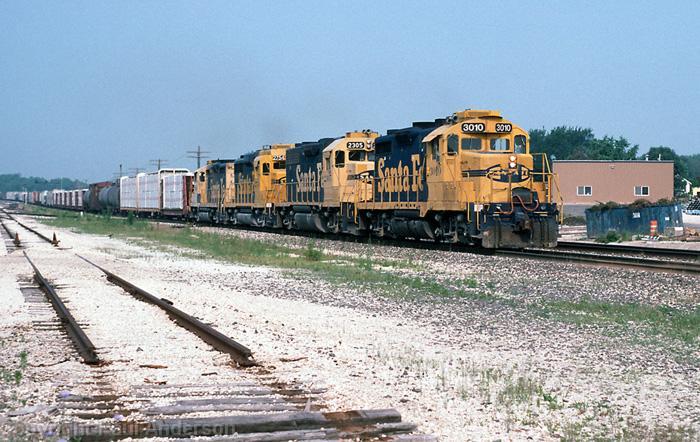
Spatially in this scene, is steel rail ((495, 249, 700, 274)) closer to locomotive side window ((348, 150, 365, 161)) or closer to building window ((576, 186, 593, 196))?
locomotive side window ((348, 150, 365, 161))

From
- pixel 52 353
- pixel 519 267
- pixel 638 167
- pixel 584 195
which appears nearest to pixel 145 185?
pixel 584 195

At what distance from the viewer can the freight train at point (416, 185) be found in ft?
64.9

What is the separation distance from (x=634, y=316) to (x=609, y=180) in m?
60.0

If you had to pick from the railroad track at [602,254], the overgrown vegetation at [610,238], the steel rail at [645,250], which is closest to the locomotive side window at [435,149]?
the railroad track at [602,254]

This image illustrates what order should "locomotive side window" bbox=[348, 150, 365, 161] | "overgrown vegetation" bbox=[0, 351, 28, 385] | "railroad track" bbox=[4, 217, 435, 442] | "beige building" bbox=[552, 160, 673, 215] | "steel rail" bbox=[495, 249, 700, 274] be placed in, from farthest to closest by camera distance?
1. "beige building" bbox=[552, 160, 673, 215]
2. "locomotive side window" bbox=[348, 150, 365, 161]
3. "steel rail" bbox=[495, 249, 700, 274]
4. "overgrown vegetation" bbox=[0, 351, 28, 385]
5. "railroad track" bbox=[4, 217, 435, 442]

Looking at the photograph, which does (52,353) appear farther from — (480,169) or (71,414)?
(480,169)

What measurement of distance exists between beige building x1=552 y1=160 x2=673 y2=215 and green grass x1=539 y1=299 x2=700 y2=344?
57.3m

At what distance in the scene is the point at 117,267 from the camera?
60.7ft

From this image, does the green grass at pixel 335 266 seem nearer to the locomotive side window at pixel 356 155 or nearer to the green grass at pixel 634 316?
the green grass at pixel 634 316

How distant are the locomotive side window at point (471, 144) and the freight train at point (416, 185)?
2 centimetres

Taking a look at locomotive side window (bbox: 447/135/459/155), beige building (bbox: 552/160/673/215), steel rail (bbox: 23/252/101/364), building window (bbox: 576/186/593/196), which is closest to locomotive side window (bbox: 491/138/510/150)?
locomotive side window (bbox: 447/135/459/155)

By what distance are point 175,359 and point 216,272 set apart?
10.1 metres

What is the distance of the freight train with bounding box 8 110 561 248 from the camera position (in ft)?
64.9

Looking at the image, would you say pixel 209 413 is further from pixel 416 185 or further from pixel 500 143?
pixel 416 185
